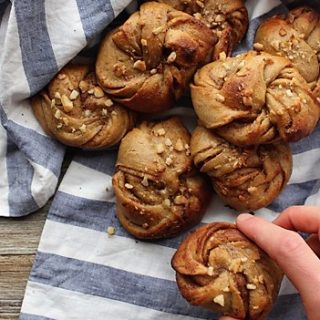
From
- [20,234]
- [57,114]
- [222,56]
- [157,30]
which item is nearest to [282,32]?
[222,56]

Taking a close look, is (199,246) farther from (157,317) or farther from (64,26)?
(64,26)

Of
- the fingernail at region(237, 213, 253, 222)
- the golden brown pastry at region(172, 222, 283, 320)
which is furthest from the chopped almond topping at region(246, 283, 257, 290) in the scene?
the fingernail at region(237, 213, 253, 222)

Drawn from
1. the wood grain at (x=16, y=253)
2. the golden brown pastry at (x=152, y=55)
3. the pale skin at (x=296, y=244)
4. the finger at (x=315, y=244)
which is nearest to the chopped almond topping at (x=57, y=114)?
the golden brown pastry at (x=152, y=55)

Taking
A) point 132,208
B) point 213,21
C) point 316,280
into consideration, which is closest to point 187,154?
point 132,208

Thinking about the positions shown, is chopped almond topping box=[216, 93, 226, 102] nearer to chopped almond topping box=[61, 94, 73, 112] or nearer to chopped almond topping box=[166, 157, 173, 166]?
chopped almond topping box=[166, 157, 173, 166]

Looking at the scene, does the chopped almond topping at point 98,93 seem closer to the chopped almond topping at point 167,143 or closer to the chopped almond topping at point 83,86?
the chopped almond topping at point 83,86

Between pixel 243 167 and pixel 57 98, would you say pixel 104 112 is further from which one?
pixel 243 167

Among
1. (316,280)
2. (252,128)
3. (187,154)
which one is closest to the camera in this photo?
(316,280)
